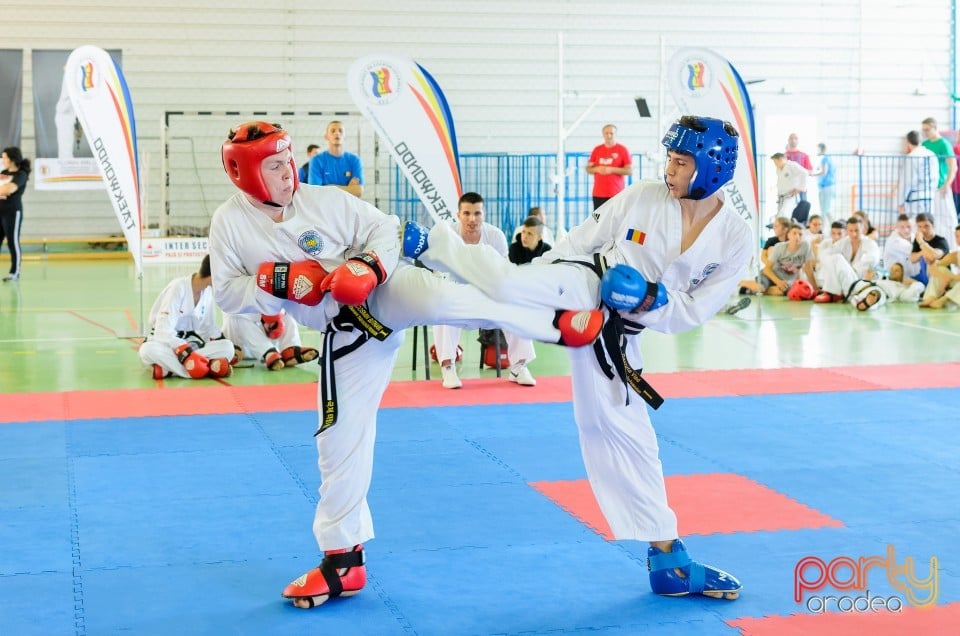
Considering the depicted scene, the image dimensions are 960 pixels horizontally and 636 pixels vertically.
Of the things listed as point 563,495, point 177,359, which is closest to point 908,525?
point 563,495

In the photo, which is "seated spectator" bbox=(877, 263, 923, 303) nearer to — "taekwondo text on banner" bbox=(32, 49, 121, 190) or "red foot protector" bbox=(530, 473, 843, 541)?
"red foot protector" bbox=(530, 473, 843, 541)

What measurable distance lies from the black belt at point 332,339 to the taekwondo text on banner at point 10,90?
1484 centimetres

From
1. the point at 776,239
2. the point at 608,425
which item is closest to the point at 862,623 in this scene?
the point at 608,425

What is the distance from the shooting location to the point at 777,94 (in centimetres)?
2011

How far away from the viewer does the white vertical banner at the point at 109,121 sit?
30.3 ft

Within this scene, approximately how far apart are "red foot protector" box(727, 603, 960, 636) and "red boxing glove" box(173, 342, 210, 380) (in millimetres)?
5512

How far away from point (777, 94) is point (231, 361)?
1433 cm

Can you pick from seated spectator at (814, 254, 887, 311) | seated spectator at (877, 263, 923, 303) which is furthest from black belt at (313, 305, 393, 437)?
seated spectator at (877, 263, 923, 303)

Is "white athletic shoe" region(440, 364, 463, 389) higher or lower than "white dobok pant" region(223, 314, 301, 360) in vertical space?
lower

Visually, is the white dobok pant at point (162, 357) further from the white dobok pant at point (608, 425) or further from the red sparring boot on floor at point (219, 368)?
the white dobok pant at point (608, 425)

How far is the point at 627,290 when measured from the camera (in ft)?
11.6

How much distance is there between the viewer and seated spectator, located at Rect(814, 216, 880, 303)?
12992 mm

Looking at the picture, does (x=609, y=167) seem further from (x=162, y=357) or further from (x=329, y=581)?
(x=329, y=581)

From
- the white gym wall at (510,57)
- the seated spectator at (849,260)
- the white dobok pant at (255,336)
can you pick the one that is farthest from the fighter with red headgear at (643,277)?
the white gym wall at (510,57)
